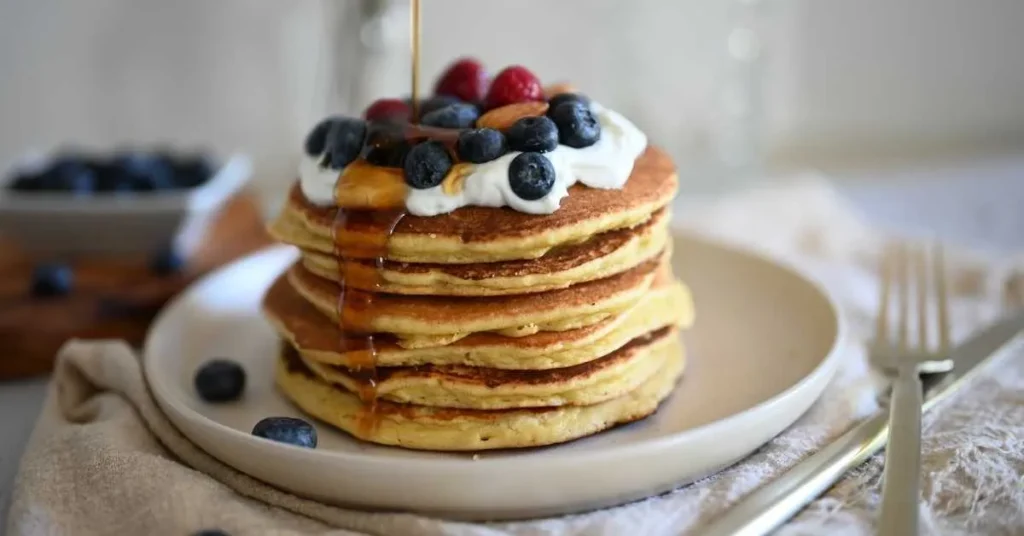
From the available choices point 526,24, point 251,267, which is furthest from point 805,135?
point 251,267

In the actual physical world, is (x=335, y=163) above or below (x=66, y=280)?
above

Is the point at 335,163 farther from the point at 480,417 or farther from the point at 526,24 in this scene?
the point at 526,24

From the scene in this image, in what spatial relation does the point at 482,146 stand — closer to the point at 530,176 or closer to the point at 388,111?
the point at 530,176

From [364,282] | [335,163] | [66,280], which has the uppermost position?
[335,163]

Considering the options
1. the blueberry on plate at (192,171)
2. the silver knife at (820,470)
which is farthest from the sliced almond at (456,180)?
the blueberry on plate at (192,171)

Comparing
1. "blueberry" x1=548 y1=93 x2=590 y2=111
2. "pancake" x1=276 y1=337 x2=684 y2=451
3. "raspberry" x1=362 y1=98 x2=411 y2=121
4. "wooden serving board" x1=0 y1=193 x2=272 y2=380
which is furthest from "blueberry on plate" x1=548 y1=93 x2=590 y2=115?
"wooden serving board" x1=0 y1=193 x2=272 y2=380

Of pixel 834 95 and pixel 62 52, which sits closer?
pixel 62 52

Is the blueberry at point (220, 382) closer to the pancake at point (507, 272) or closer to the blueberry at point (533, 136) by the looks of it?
the pancake at point (507, 272)
